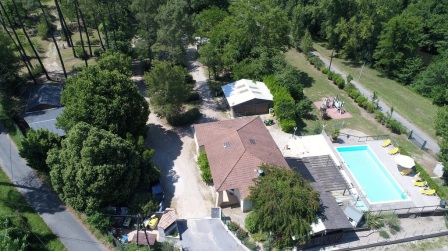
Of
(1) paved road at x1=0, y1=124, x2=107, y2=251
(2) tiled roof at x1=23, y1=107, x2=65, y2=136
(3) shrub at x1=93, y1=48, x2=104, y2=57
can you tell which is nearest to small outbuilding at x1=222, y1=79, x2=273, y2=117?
(2) tiled roof at x1=23, y1=107, x2=65, y2=136

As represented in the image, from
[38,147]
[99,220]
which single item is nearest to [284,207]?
[99,220]

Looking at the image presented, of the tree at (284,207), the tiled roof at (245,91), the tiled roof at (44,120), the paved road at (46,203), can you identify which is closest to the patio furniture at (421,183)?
the tree at (284,207)

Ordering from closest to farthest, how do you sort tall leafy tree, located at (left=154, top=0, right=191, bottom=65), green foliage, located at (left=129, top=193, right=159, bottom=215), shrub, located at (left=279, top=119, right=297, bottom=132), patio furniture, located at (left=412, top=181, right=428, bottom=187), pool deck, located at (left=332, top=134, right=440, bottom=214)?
green foliage, located at (left=129, top=193, right=159, bottom=215), pool deck, located at (left=332, top=134, right=440, bottom=214), patio furniture, located at (left=412, top=181, right=428, bottom=187), shrub, located at (left=279, top=119, right=297, bottom=132), tall leafy tree, located at (left=154, top=0, right=191, bottom=65)

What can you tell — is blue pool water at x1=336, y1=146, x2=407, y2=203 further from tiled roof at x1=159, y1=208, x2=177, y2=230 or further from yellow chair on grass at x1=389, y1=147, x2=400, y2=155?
tiled roof at x1=159, y1=208, x2=177, y2=230

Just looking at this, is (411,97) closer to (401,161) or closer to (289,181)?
(401,161)

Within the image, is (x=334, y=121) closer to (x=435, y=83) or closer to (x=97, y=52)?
(x=435, y=83)

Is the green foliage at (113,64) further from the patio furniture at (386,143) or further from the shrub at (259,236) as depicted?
the patio furniture at (386,143)

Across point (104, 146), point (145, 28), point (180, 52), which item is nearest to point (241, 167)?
point (104, 146)
